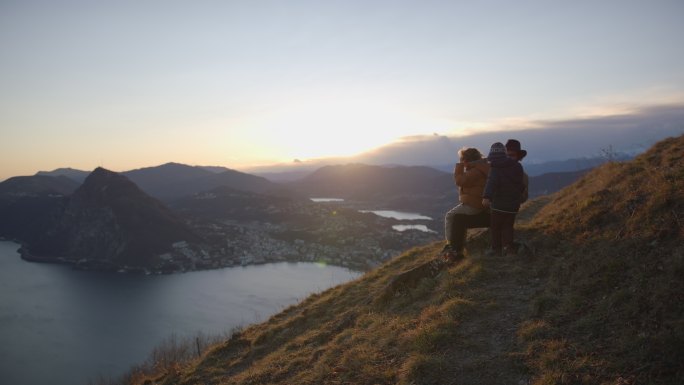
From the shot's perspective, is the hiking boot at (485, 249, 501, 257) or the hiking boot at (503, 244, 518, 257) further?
the hiking boot at (485, 249, 501, 257)

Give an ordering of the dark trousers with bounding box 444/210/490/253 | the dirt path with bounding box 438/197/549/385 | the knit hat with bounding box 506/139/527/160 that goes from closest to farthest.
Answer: the dirt path with bounding box 438/197/549/385 < the dark trousers with bounding box 444/210/490/253 < the knit hat with bounding box 506/139/527/160

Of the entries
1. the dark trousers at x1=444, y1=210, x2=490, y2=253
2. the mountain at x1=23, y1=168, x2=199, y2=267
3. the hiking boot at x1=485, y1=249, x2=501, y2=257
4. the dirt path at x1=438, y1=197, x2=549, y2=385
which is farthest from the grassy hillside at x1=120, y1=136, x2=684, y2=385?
the mountain at x1=23, y1=168, x2=199, y2=267

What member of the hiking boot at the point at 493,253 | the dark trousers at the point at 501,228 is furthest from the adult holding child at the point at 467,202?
the hiking boot at the point at 493,253

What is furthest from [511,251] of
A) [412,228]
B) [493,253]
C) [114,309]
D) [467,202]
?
[412,228]

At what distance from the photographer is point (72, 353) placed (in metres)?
71.0

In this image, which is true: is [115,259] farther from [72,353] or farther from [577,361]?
[577,361]

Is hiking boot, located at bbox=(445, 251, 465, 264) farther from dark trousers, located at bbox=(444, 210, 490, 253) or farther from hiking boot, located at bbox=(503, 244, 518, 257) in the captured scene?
hiking boot, located at bbox=(503, 244, 518, 257)

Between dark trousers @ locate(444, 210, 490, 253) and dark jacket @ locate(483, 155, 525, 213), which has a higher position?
dark jacket @ locate(483, 155, 525, 213)

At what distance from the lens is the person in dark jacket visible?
30.6 feet

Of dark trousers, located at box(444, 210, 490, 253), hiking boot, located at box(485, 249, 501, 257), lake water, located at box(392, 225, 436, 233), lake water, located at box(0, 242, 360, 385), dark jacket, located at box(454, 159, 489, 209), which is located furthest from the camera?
lake water, located at box(392, 225, 436, 233)

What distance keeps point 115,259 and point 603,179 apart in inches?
6800

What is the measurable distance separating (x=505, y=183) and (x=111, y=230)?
19290cm

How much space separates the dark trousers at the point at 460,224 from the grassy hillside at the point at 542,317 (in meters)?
0.60

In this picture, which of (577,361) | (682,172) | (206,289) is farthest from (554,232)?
(206,289)
